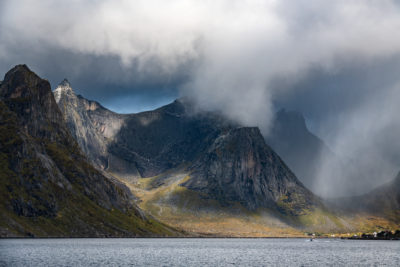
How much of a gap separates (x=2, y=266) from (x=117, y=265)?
30724 mm

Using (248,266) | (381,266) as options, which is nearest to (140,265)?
(248,266)

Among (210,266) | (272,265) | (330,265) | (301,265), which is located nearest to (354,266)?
(330,265)

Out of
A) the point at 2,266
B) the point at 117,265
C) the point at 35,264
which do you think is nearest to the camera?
the point at 2,266

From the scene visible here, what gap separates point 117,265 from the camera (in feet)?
413

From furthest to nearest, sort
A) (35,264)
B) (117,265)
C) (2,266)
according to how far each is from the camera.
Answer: (117,265)
(35,264)
(2,266)

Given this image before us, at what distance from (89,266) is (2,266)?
2175 cm

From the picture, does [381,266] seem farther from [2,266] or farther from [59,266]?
[2,266]

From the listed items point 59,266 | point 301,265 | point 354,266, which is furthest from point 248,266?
point 59,266

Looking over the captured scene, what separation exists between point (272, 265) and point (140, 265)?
127 feet

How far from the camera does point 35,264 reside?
11806cm

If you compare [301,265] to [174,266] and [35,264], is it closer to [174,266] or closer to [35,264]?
[174,266]

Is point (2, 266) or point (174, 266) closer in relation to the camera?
point (2, 266)

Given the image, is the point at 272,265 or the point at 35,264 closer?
the point at 35,264

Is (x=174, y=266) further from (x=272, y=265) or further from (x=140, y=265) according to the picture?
(x=272, y=265)
